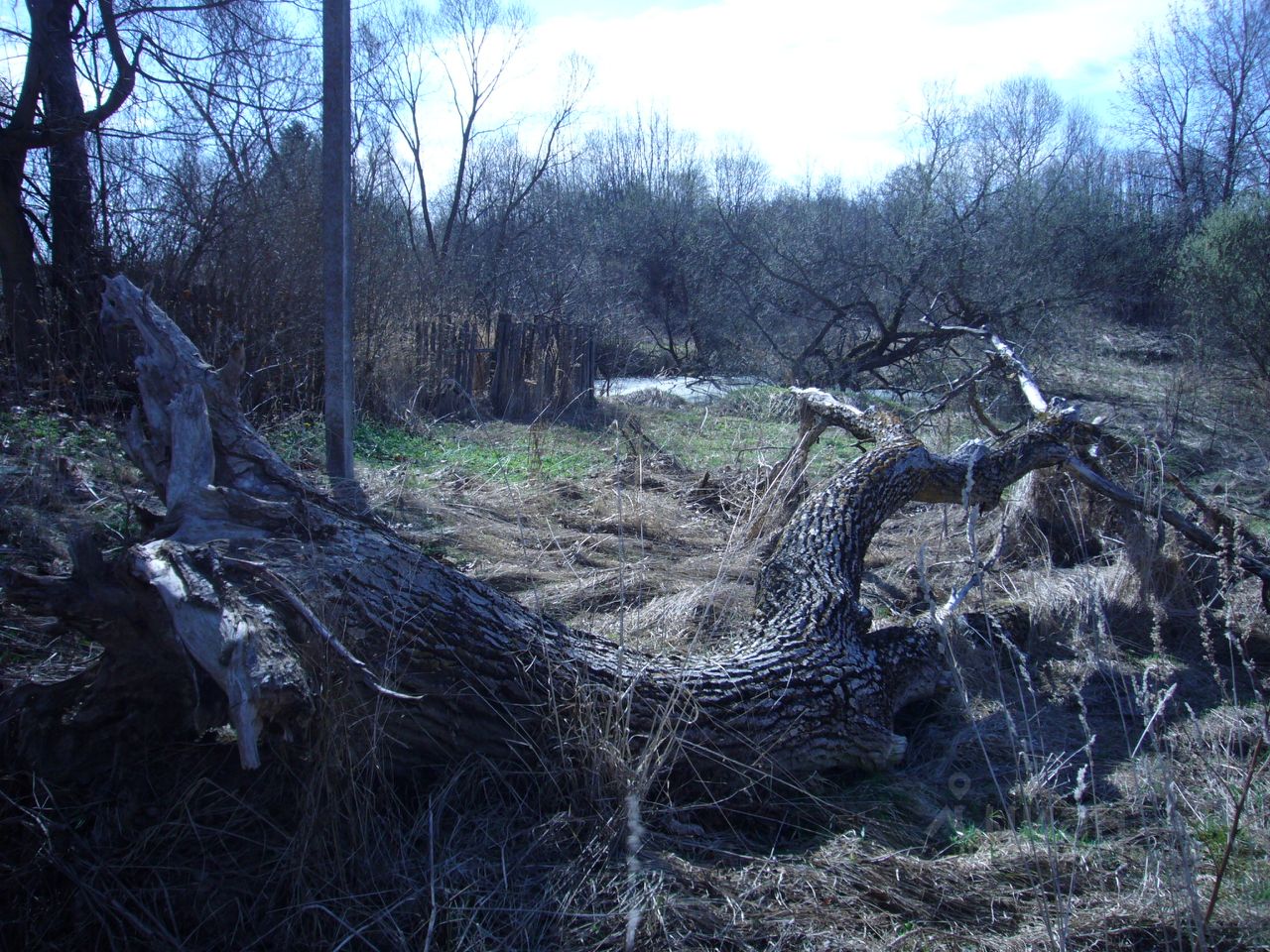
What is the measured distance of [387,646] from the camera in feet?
9.18

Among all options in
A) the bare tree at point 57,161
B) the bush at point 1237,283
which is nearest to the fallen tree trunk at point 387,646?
the bare tree at point 57,161

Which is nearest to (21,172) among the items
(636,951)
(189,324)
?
(189,324)

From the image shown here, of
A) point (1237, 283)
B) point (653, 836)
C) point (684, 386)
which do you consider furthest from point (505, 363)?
point (653, 836)

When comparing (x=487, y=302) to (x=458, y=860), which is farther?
(x=487, y=302)

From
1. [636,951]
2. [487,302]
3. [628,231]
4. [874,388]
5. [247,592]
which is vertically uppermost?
[628,231]

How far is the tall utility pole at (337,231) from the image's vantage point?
5965 mm

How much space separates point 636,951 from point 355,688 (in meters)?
1.07

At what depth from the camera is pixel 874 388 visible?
1452 centimetres

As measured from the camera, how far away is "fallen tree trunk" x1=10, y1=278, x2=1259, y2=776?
2533 mm

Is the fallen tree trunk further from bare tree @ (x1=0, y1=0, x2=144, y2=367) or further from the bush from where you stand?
the bush

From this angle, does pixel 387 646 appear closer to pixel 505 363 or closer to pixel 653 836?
pixel 653 836

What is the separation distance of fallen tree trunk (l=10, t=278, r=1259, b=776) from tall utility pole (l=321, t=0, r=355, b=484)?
7.76 ft

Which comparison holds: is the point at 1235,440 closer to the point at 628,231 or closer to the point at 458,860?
the point at 458,860

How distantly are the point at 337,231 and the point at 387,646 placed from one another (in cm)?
416
